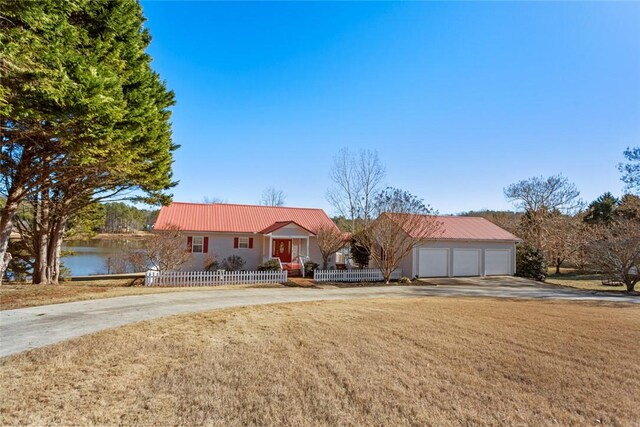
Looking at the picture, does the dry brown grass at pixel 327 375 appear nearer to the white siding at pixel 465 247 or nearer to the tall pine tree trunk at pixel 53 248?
the tall pine tree trunk at pixel 53 248

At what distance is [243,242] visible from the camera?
24062mm

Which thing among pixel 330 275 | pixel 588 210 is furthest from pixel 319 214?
pixel 588 210

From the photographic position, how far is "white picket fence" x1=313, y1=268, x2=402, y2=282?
19425mm

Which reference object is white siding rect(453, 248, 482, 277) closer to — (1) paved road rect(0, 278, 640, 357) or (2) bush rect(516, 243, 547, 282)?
(2) bush rect(516, 243, 547, 282)

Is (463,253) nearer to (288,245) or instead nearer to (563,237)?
(288,245)

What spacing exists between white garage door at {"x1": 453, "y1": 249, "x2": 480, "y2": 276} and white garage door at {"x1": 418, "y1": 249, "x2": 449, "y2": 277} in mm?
758

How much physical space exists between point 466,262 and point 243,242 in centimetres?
1548

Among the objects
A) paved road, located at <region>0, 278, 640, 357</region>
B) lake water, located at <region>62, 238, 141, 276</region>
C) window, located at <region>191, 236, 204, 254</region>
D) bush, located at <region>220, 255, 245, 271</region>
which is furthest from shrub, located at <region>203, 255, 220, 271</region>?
paved road, located at <region>0, 278, 640, 357</region>

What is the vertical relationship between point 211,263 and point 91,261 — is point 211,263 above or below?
above

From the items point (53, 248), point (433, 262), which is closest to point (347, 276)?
point (433, 262)

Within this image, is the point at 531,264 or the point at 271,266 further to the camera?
the point at 531,264

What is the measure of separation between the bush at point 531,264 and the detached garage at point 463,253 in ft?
1.98

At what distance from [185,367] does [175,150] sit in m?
13.4

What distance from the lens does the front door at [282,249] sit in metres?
24.8
